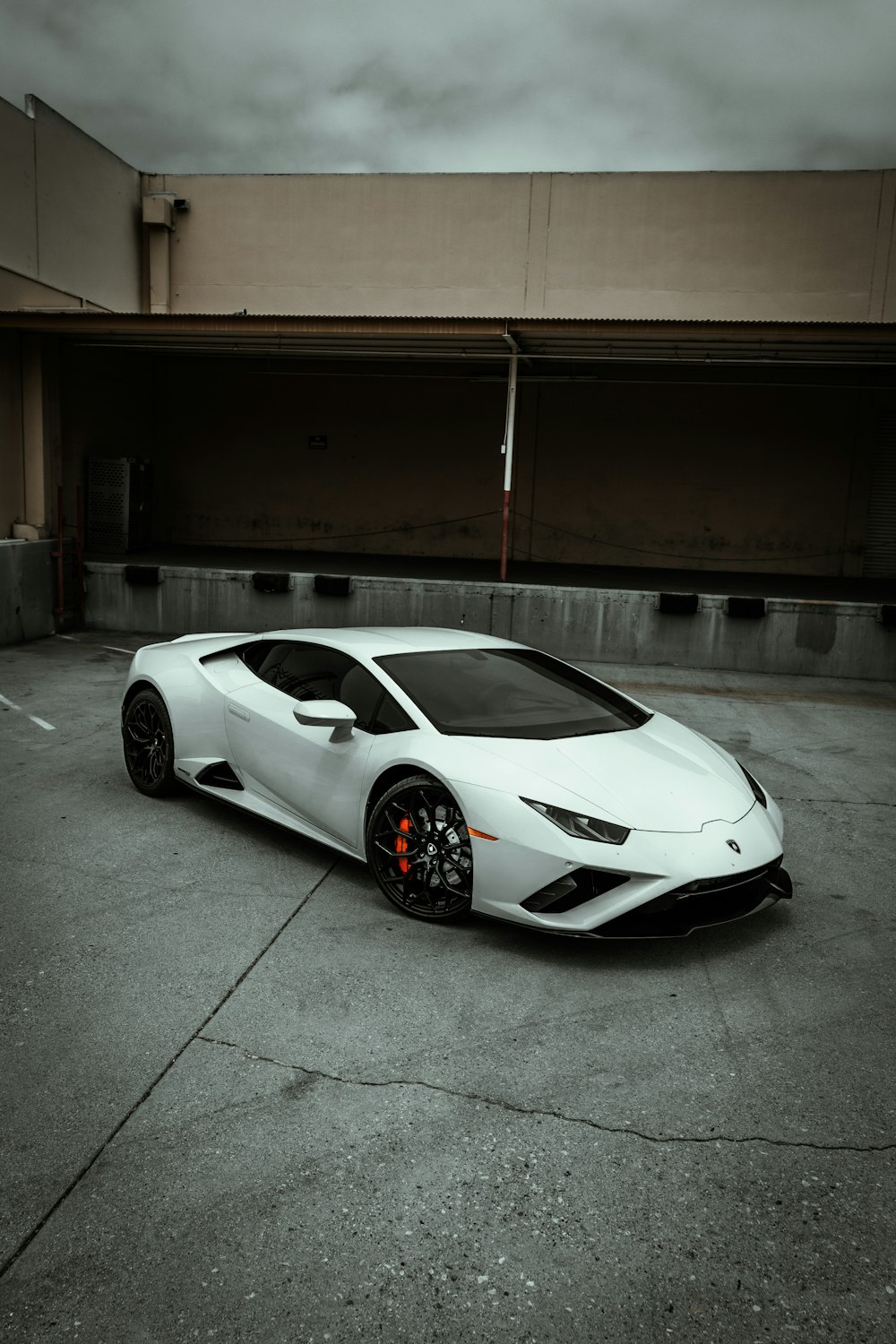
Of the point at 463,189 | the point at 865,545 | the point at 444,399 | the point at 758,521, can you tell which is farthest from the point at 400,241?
the point at 865,545

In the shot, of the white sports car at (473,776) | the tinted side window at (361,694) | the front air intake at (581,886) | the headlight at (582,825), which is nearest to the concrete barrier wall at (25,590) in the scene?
the white sports car at (473,776)

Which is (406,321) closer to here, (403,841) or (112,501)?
(112,501)

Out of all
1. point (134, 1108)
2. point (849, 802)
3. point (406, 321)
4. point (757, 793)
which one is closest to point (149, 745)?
point (134, 1108)

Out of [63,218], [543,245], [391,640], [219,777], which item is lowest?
[219,777]

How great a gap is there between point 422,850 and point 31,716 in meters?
5.19

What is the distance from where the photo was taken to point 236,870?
487cm

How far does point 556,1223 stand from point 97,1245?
3.76ft

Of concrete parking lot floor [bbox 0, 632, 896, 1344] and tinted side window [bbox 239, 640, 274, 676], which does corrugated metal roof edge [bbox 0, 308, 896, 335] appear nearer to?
tinted side window [bbox 239, 640, 274, 676]

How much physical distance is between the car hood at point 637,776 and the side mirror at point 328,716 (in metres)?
0.65

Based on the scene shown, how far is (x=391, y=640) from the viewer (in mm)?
5297

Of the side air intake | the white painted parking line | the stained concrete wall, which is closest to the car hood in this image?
the side air intake

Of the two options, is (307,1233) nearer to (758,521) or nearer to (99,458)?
(99,458)

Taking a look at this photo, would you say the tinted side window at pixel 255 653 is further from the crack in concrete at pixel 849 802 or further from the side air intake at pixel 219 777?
the crack in concrete at pixel 849 802

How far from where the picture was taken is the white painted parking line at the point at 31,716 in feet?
25.5
